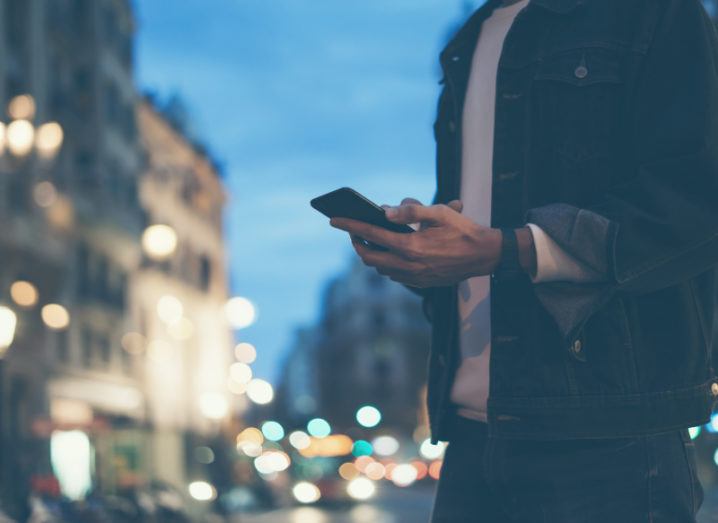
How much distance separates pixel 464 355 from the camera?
8.20ft

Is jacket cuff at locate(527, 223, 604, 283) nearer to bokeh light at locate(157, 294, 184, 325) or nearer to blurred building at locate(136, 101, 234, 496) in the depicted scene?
bokeh light at locate(157, 294, 184, 325)

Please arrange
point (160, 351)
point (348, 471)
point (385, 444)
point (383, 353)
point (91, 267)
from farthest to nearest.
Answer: point (383, 353) < point (385, 444) < point (160, 351) < point (348, 471) < point (91, 267)

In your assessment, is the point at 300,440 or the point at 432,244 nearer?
the point at 432,244

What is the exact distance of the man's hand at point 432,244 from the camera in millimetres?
2133

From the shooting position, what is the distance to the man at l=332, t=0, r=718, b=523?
2129mm

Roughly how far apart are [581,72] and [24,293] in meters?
33.4

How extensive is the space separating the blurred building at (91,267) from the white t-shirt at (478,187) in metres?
12.2

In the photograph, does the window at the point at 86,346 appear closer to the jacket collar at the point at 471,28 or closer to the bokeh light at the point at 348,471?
the bokeh light at the point at 348,471

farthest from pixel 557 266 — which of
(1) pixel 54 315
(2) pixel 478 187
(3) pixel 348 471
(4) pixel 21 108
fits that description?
(3) pixel 348 471

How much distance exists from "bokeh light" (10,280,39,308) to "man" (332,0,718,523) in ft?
105

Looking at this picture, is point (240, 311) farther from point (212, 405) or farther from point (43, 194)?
point (212, 405)

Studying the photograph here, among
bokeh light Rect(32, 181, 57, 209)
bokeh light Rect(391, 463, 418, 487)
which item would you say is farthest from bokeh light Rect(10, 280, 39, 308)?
bokeh light Rect(391, 463, 418, 487)

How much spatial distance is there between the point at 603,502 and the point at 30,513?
12.6 metres

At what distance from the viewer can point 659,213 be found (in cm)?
212
